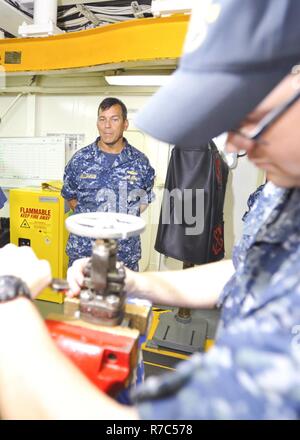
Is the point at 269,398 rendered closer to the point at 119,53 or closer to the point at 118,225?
the point at 118,225

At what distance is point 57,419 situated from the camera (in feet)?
1.37

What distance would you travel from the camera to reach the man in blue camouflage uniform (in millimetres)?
2627

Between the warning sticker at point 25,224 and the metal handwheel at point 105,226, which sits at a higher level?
the metal handwheel at point 105,226

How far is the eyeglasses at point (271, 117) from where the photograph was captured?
1.34 ft

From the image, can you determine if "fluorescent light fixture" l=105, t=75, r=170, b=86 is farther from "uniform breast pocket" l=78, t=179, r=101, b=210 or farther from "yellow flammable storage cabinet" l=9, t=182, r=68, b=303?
"yellow flammable storage cabinet" l=9, t=182, r=68, b=303

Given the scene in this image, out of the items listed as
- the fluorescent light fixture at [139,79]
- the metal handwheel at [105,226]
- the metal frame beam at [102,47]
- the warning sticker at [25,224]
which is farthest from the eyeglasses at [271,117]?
the warning sticker at [25,224]

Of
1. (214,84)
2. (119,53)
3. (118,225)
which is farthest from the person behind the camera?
(119,53)

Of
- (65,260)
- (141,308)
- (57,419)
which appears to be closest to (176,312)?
(65,260)

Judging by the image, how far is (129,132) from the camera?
140 inches

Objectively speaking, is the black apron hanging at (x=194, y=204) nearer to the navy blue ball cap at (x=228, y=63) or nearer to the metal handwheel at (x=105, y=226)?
the metal handwheel at (x=105, y=226)

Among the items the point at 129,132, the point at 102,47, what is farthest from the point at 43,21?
the point at 129,132

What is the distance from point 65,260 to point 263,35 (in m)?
3.17

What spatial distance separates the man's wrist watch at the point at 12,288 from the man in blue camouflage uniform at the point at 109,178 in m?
2.02

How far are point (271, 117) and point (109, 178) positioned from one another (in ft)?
7.56
